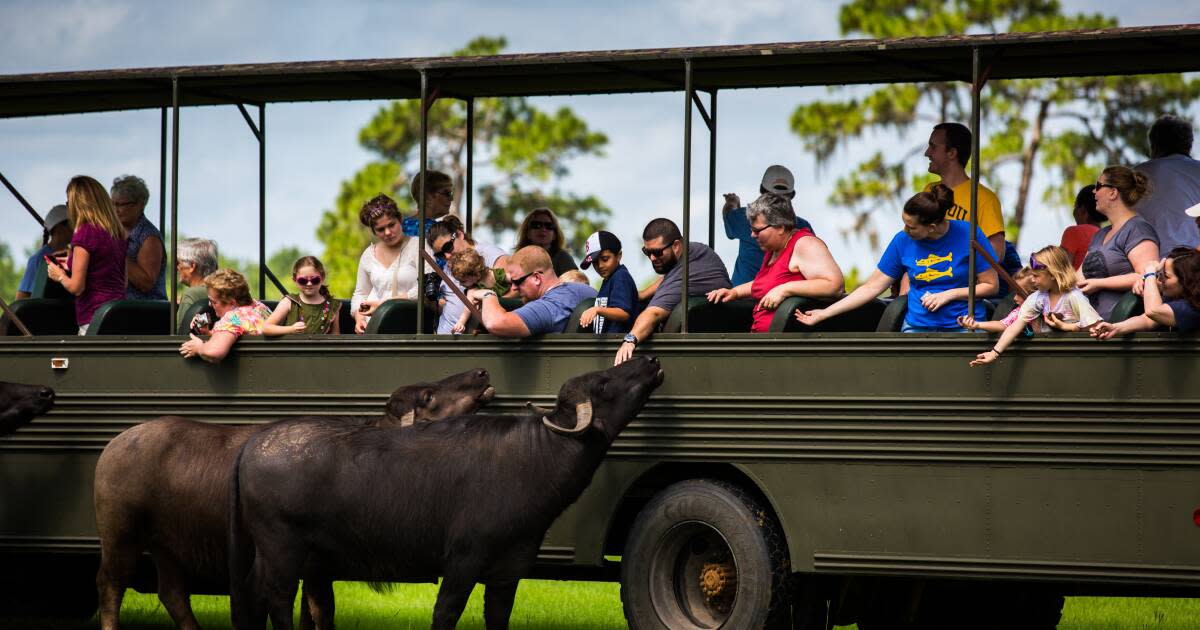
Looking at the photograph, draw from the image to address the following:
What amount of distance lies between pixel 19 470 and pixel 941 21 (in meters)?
22.4

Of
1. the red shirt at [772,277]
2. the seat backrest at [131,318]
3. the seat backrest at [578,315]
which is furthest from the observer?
the seat backrest at [131,318]

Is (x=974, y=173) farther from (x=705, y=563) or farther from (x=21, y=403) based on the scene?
(x=21, y=403)

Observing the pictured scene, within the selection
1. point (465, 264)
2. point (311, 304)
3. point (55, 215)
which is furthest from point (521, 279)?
point (55, 215)

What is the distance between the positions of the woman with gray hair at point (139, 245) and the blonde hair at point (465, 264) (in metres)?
2.16

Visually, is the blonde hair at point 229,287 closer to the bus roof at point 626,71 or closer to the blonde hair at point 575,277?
the bus roof at point 626,71

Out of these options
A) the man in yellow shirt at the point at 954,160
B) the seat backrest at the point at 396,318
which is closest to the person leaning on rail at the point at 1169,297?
the man in yellow shirt at the point at 954,160

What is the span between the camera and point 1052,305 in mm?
8164

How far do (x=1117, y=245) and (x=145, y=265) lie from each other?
568 cm

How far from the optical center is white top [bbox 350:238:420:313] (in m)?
10.1

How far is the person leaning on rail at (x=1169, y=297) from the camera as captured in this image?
25.4 ft

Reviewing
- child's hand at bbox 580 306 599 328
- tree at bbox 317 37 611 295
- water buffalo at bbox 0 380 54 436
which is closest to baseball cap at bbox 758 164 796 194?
child's hand at bbox 580 306 599 328

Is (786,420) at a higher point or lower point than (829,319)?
lower

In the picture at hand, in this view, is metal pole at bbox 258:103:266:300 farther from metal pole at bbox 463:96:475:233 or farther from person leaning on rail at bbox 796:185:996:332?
person leaning on rail at bbox 796:185:996:332

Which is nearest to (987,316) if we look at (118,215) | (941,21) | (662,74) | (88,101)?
(662,74)
